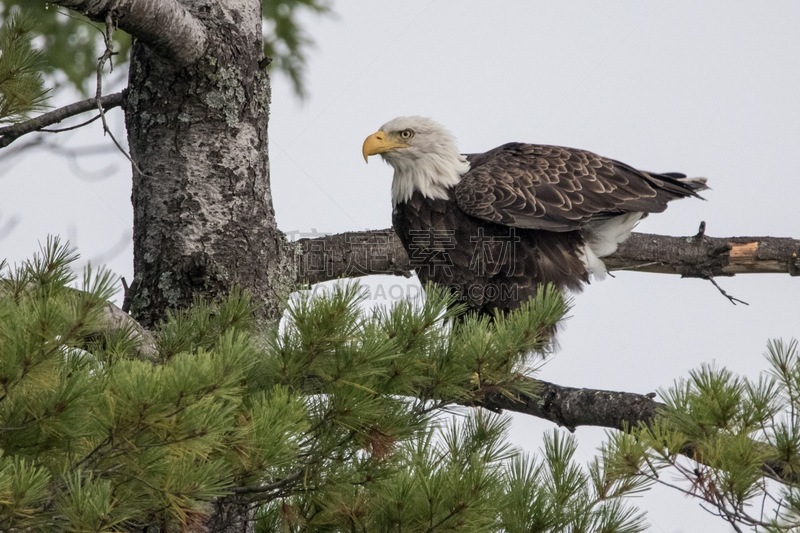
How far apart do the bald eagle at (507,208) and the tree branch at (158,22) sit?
88.7 inches

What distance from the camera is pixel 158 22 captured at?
3393 millimetres

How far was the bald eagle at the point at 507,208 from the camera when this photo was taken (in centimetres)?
550

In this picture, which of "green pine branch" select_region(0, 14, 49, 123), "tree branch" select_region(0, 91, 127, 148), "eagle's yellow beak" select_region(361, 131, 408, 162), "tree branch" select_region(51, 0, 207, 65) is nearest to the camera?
"green pine branch" select_region(0, 14, 49, 123)

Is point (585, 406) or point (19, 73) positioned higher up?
point (19, 73)

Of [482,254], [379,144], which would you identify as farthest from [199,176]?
[379,144]

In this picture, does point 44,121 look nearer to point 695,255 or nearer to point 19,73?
point 19,73

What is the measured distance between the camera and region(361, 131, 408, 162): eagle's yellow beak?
5.81 meters

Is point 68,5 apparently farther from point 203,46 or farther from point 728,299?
point 728,299

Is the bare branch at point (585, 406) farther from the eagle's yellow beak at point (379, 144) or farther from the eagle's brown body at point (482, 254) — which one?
the eagle's yellow beak at point (379, 144)

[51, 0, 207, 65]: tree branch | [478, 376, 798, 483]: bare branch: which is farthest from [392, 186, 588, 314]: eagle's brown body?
[51, 0, 207, 65]: tree branch

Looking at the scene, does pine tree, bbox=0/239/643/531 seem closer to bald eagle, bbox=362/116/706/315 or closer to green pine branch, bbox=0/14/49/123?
green pine branch, bbox=0/14/49/123

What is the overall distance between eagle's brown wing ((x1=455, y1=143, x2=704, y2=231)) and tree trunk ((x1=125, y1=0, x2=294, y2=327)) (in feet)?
6.73

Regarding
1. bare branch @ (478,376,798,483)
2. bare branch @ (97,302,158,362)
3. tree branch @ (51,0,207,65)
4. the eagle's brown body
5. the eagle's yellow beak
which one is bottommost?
bare branch @ (478,376,798,483)

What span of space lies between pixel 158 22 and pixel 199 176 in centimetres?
64
